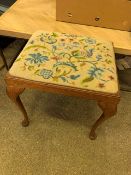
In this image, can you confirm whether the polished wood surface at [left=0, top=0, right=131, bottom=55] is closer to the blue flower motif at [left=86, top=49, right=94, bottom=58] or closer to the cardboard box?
the cardboard box

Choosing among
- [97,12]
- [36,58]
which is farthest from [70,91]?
[97,12]

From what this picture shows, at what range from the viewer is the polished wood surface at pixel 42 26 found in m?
1.20

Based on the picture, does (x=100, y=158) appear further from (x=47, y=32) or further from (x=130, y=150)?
(x=47, y=32)

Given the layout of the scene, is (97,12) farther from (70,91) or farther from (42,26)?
(70,91)

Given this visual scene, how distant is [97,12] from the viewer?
1.17 meters

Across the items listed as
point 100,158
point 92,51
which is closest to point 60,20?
point 92,51

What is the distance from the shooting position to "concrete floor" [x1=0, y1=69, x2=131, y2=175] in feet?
3.63

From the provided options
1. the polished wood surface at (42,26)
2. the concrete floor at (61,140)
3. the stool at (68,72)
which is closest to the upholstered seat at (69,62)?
the stool at (68,72)

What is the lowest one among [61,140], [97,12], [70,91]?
[61,140]

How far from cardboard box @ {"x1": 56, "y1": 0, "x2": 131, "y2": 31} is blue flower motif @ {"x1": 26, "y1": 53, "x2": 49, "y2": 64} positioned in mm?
374

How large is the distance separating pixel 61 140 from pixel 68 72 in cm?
46

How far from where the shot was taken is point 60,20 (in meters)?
1.28

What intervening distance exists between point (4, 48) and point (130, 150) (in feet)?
4.23

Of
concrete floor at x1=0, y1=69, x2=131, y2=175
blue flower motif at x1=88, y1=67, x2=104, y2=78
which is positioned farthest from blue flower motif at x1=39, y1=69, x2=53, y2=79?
concrete floor at x1=0, y1=69, x2=131, y2=175
